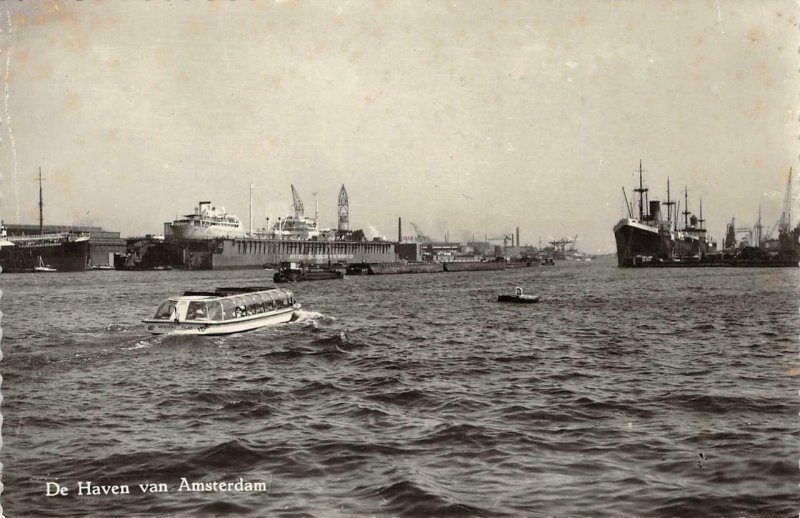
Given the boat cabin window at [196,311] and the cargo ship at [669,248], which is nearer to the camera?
the boat cabin window at [196,311]

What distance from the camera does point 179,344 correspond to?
80.1ft

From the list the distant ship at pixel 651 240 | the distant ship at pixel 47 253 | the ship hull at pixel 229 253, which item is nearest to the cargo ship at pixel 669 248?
the distant ship at pixel 651 240

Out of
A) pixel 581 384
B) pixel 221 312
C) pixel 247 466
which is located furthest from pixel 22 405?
pixel 581 384

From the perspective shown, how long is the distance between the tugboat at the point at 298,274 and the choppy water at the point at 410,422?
153 feet

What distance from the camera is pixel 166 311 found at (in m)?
26.5

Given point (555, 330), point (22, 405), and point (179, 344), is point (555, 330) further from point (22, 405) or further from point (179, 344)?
point (22, 405)

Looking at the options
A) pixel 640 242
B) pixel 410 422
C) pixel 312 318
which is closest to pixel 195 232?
pixel 640 242

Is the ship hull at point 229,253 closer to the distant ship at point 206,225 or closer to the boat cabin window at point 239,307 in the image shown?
the distant ship at point 206,225

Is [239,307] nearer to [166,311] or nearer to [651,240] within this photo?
[166,311]

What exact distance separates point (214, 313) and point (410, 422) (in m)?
15.6

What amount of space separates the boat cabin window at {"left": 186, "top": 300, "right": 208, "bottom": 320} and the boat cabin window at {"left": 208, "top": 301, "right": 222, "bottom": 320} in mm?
204

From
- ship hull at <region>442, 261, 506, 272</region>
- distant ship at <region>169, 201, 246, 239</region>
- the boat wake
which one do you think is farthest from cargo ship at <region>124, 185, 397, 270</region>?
the boat wake

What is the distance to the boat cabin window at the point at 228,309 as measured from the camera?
88.4ft

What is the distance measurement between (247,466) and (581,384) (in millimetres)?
9859
